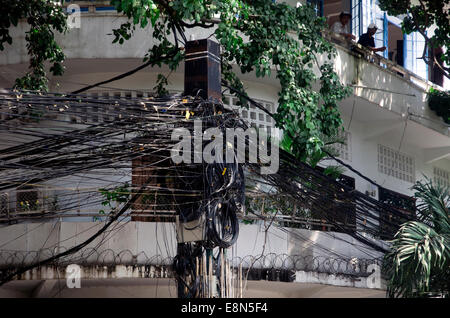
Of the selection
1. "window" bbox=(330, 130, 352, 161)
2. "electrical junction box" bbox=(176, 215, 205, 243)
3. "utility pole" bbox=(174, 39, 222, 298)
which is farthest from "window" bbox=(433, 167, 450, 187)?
"electrical junction box" bbox=(176, 215, 205, 243)

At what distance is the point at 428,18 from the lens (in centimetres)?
1689

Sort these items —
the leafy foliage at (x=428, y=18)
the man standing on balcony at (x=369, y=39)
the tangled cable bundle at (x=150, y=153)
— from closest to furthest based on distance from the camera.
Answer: the tangled cable bundle at (x=150, y=153) → the leafy foliage at (x=428, y=18) → the man standing on balcony at (x=369, y=39)

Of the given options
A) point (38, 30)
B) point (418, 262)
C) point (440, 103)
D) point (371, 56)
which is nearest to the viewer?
point (418, 262)

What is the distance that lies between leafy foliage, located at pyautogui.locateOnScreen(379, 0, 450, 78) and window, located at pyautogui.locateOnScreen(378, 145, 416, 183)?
221 centimetres

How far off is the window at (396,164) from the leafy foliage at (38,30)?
25.6 ft

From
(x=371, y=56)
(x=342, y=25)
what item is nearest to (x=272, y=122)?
(x=371, y=56)

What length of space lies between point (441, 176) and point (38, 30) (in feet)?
37.3

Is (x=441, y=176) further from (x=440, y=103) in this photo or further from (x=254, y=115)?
(x=254, y=115)

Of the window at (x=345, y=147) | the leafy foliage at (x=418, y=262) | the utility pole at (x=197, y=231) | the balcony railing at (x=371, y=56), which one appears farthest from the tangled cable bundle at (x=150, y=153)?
the window at (x=345, y=147)

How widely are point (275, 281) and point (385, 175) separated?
5383 mm

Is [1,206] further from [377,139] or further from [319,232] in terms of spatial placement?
[377,139]

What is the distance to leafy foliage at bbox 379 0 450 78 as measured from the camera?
16.3m

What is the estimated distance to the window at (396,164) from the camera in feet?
59.9

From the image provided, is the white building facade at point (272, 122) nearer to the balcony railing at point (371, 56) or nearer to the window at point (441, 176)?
the balcony railing at point (371, 56)
